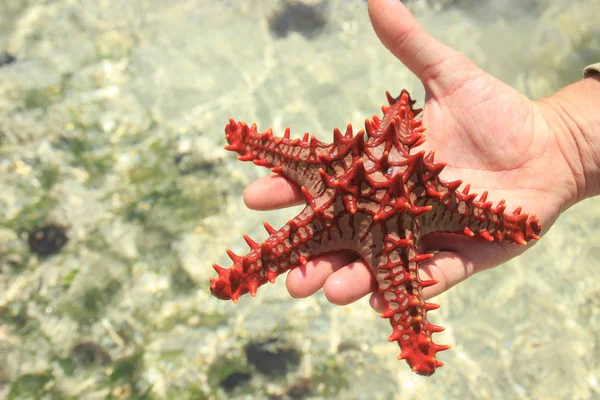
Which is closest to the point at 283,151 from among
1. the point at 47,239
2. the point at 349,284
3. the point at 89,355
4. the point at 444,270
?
the point at 349,284

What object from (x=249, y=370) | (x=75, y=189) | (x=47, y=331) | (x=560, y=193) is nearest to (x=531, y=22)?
(x=560, y=193)

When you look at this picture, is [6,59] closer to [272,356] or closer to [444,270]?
[272,356]

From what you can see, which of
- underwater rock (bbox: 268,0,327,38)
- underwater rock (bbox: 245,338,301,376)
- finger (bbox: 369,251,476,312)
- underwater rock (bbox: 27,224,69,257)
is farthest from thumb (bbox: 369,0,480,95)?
underwater rock (bbox: 27,224,69,257)

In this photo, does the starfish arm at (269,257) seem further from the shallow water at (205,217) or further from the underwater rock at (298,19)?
the underwater rock at (298,19)

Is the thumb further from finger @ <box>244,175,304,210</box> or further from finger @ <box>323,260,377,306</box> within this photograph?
finger @ <box>323,260,377,306</box>

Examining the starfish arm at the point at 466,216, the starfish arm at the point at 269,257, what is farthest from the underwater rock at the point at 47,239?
the starfish arm at the point at 466,216

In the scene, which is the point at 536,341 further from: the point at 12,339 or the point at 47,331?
the point at 12,339
